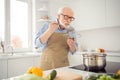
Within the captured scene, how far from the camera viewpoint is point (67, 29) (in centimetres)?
163

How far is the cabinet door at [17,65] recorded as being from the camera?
2.45 metres

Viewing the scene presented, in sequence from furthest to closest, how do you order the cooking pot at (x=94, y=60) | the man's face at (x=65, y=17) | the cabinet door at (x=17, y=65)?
the cabinet door at (x=17, y=65) < the man's face at (x=65, y=17) < the cooking pot at (x=94, y=60)

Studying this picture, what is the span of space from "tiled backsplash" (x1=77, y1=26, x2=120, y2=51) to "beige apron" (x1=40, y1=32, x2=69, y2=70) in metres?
1.74

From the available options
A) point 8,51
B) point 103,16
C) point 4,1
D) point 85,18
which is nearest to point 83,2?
point 85,18

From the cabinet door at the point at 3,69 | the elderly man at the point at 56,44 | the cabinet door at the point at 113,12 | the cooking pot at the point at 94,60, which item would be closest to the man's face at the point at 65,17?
the elderly man at the point at 56,44

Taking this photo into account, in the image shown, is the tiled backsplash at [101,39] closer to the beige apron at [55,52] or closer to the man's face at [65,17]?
the beige apron at [55,52]

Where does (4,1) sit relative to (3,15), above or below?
above

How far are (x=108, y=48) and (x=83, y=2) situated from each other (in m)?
1.14

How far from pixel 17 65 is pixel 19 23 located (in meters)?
1.09

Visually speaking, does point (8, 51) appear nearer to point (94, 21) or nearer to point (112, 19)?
point (94, 21)

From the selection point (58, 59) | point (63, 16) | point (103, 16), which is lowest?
point (58, 59)

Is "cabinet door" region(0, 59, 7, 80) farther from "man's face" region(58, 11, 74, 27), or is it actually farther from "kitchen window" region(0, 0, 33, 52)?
"man's face" region(58, 11, 74, 27)

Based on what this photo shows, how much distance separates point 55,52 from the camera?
1.59 metres

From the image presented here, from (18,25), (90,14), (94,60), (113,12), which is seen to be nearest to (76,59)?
(90,14)
